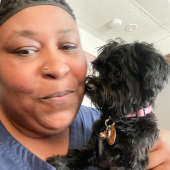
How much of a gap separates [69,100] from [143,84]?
387 mm

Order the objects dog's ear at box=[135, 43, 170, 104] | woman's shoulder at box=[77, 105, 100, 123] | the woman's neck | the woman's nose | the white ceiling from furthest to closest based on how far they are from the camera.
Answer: the white ceiling
woman's shoulder at box=[77, 105, 100, 123]
dog's ear at box=[135, 43, 170, 104]
the woman's neck
the woman's nose

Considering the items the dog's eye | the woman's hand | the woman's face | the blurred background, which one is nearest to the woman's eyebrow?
the woman's face

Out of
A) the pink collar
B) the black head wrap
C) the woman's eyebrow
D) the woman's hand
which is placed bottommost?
the woman's hand

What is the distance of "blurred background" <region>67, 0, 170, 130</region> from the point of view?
1.89 m

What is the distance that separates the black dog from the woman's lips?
0.20 metres

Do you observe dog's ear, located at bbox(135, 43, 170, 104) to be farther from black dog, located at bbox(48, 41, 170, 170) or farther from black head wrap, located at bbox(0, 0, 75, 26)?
black head wrap, located at bbox(0, 0, 75, 26)

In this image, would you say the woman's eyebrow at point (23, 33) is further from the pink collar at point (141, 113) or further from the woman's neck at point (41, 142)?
the pink collar at point (141, 113)

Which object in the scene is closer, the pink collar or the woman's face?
the woman's face

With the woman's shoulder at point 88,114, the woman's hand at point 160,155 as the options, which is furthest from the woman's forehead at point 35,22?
the woman's hand at point 160,155

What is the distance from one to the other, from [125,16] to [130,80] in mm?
1574

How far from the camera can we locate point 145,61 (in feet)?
2.56

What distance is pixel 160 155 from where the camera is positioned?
0.77 metres

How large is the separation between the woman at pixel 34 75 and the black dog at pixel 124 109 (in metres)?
0.17

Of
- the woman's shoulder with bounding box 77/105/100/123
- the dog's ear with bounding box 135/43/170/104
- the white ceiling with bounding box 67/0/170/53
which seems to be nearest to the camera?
the dog's ear with bounding box 135/43/170/104
